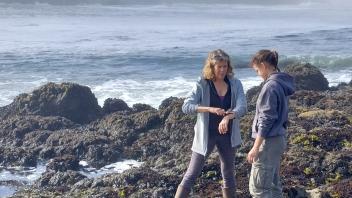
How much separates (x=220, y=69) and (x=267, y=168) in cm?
102

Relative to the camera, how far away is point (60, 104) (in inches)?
587

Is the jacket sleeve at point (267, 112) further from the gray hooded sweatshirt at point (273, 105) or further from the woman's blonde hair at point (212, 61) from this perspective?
the woman's blonde hair at point (212, 61)

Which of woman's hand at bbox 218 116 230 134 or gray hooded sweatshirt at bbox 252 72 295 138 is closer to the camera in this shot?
gray hooded sweatshirt at bbox 252 72 295 138

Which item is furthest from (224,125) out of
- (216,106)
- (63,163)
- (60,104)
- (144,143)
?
(60,104)

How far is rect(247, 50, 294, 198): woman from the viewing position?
6066 mm

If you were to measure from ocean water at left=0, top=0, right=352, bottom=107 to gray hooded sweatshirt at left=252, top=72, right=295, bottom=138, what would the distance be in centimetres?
1177

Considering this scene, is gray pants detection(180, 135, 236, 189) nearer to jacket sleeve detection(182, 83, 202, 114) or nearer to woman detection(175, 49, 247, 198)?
woman detection(175, 49, 247, 198)

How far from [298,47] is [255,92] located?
21.8m

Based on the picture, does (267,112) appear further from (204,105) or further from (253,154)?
(204,105)

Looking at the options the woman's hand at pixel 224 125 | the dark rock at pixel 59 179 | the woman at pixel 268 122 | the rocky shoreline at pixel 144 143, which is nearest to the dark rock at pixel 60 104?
the rocky shoreline at pixel 144 143

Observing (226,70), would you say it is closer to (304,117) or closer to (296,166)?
(296,166)

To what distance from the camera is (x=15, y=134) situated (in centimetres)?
1309

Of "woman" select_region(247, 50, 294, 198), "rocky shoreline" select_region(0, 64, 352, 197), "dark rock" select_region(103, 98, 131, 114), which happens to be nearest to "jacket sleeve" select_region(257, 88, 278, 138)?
"woman" select_region(247, 50, 294, 198)

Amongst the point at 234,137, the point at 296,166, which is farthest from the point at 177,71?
the point at 234,137
